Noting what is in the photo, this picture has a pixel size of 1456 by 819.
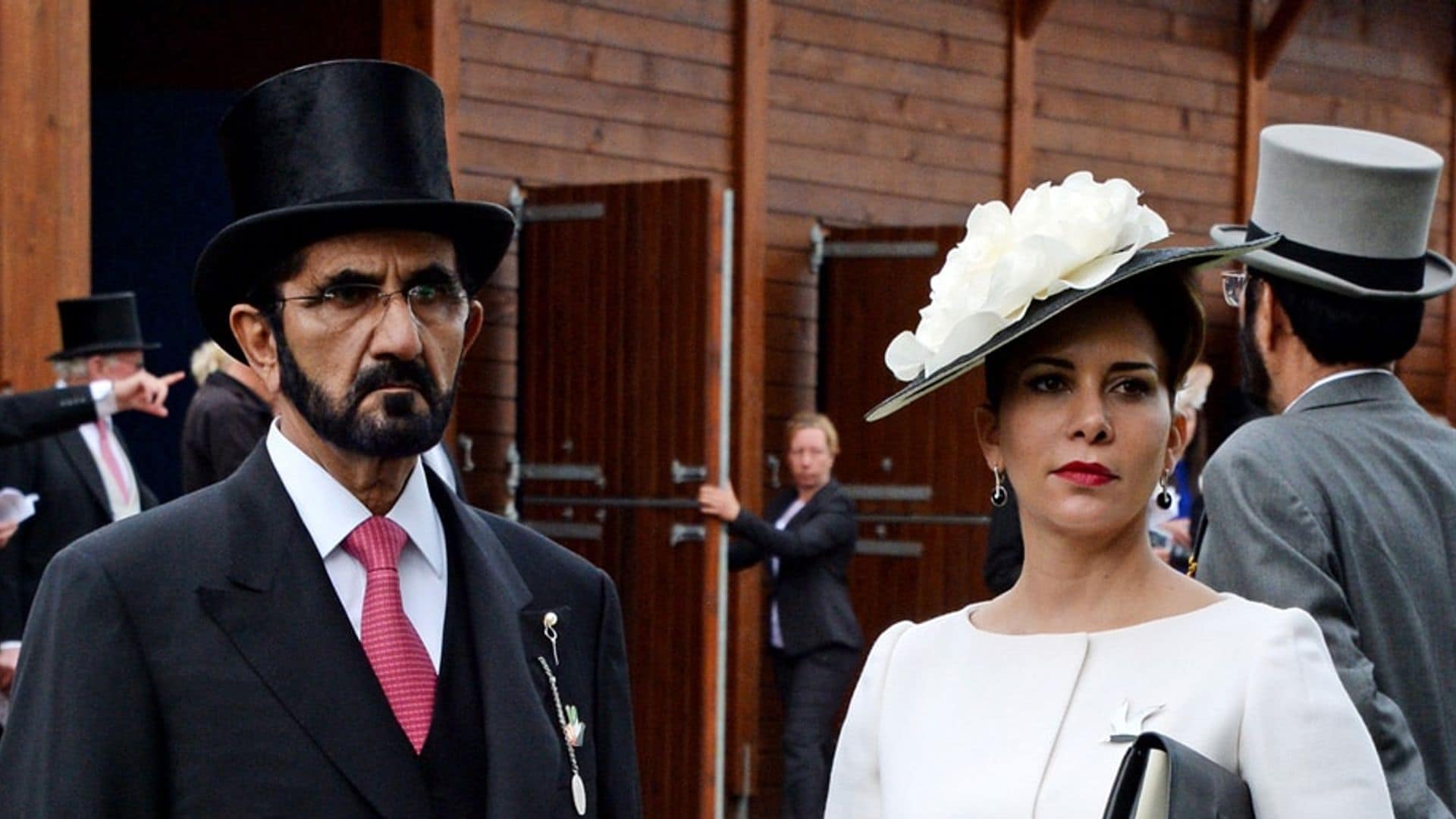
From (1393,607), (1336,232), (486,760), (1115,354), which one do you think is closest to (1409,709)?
(1393,607)

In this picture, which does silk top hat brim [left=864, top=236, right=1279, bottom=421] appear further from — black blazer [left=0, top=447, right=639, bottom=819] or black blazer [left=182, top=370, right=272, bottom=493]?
black blazer [left=182, top=370, right=272, bottom=493]

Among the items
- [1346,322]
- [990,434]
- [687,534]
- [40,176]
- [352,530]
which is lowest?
[687,534]

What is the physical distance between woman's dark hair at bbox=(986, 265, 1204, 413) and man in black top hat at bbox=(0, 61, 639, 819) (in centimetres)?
62

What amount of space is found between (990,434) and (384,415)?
64 centimetres

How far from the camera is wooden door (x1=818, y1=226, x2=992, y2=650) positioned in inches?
391

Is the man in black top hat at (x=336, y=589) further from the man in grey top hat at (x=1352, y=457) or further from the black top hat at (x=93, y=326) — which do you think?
the black top hat at (x=93, y=326)

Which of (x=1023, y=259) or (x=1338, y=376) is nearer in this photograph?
(x=1023, y=259)

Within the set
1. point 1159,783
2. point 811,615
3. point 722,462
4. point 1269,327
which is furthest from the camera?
point 811,615

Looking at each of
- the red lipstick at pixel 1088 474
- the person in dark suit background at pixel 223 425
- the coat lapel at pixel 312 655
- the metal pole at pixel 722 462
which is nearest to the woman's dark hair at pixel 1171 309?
the red lipstick at pixel 1088 474

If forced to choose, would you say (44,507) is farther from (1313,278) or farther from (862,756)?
(862,756)

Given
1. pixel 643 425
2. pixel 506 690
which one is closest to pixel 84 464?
pixel 643 425

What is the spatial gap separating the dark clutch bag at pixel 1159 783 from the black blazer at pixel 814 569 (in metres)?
6.91

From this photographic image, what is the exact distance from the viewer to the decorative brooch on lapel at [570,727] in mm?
2625

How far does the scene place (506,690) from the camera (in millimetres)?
2562
